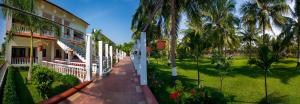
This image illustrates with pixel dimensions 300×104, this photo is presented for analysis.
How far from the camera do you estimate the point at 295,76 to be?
20828mm

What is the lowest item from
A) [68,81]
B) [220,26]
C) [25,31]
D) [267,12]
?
[68,81]

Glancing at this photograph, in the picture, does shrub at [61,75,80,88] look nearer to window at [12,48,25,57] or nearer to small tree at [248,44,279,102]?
small tree at [248,44,279,102]

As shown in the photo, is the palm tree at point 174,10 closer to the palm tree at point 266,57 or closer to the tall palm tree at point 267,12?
the palm tree at point 266,57

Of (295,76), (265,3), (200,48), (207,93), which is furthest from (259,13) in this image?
(207,93)

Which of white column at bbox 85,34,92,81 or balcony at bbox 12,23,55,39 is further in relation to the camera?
balcony at bbox 12,23,55,39

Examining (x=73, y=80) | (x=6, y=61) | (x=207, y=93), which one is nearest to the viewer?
(x=207, y=93)

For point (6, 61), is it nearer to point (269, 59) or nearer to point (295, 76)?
point (269, 59)

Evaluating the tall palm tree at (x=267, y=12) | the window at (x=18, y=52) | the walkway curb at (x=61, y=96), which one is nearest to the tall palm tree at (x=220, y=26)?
the tall palm tree at (x=267, y=12)

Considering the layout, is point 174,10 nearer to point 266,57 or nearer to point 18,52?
point 266,57

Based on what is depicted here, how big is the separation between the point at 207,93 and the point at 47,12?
22.8 metres

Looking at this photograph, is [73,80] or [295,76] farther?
[295,76]

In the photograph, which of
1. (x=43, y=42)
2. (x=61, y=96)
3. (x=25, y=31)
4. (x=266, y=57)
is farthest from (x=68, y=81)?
(x=43, y=42)

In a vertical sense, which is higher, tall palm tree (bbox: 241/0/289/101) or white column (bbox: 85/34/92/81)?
tall palm tree (bbox: 241/0/289/101)

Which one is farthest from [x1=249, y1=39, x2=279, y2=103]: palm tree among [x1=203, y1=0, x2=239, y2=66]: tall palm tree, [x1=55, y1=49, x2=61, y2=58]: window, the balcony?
[x1=55, y1=49, x2=61, y2=58]: window
